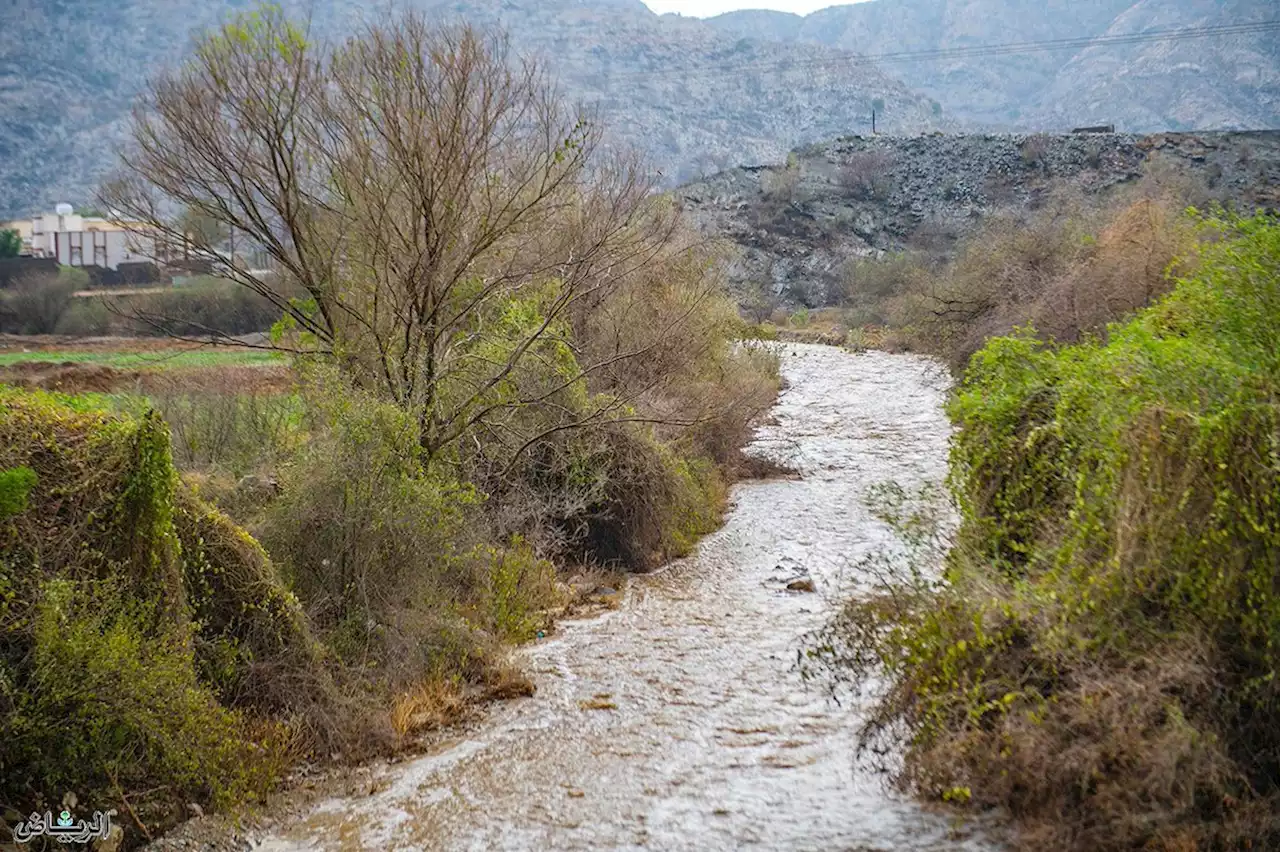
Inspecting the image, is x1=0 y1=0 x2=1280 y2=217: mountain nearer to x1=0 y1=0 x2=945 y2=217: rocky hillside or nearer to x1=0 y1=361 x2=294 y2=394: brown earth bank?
x1=0 y1=0 x2=945 y2=217: rocky hillside

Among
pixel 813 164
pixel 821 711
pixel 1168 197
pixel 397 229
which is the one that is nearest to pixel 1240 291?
pixel 821 711

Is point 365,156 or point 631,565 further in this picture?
point 631,565

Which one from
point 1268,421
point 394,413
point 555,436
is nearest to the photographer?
point 1268,421

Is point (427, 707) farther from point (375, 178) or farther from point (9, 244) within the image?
point (9, 244)

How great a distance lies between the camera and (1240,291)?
7.83 metres

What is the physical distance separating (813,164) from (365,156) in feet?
220

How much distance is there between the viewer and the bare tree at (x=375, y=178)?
1188 centimetres

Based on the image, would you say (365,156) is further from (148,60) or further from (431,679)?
(148,60)

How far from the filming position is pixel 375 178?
475 inches

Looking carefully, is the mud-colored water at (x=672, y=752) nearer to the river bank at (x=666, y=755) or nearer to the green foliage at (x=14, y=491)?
the river bank at (x=666, y=755)

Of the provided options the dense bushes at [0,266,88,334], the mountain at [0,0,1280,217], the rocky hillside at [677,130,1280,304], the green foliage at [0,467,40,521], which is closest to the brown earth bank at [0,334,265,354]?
the dense bushes at [0,266,88,334]

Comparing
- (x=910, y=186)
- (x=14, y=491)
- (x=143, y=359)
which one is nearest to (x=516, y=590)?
(x=14, y=491)

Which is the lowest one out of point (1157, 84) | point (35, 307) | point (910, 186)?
point (35, 307)

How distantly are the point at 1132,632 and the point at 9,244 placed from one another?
2337 inches
